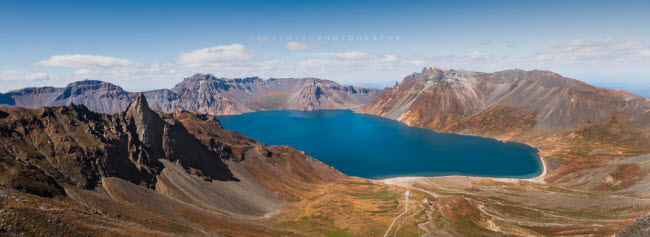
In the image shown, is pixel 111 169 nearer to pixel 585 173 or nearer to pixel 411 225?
pixel 411 225

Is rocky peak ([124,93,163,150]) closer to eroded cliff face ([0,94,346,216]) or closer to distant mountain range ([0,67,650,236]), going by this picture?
eroded cliff face ([0,94,346,216])

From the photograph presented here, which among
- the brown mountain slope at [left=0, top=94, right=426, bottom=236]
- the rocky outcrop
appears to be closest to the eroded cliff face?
the brown mountain slope at [left=0, top=94, right=426, bottom=236]

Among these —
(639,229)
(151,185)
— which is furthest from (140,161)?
(639,229)

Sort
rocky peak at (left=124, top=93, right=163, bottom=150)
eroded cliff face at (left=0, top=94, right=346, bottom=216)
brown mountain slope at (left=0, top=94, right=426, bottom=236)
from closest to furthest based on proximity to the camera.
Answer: brown mountain slope at (left=0, top=94, right=426, bottom=236) < eroded cliff face at (left=0, top=94, right=346, bottom=216) < rocky peak at (left=124, top=93, right=163, bottom=150)

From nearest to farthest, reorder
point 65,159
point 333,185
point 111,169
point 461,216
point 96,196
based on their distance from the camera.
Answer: point 96,196, point 65,159, point 111,169, point 461,216, point 333,185

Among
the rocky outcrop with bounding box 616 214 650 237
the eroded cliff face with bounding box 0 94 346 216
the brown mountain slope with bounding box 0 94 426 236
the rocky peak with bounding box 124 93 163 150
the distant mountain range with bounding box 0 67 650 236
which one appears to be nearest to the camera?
the rocky outcrop with bounding box 616 214 650 237

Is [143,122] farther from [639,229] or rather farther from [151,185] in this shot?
[639,229]

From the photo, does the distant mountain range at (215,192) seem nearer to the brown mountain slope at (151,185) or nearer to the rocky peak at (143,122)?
the brown mountain slope at (151,185)

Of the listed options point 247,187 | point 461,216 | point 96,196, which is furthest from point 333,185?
point 96,196

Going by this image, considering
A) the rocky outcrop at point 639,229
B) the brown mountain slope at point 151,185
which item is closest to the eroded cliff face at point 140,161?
the brown mountain slope at point 151,185
